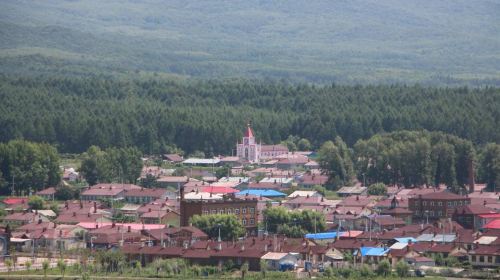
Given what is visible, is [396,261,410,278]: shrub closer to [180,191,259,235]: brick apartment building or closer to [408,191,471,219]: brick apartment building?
[180,191,259,235]: brick apartment building

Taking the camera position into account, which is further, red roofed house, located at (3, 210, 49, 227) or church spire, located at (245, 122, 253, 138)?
church spire, located at (245, 122, 253, 138)

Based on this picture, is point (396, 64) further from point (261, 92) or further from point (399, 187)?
point (399, 187)

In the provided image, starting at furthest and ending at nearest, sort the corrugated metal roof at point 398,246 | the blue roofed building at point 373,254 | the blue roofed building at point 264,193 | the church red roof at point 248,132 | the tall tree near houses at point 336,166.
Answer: the church red roof at point 248,132, the tall tree near houses at point 336,166, the blue roofed building at point 264,193, the corrugated metal roof at point 398,246, the blue roofed building at point 373,254

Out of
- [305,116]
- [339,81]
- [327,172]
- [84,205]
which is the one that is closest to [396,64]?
[339,81]

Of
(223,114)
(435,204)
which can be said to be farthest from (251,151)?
(435,204)

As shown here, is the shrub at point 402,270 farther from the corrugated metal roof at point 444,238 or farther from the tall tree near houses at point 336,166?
the tall tree near houses at point 336,166

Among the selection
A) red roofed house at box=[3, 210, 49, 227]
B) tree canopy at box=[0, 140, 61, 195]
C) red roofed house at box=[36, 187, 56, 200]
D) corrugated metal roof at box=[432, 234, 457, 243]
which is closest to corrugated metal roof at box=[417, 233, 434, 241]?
corrugated metal roof at box=[432, 234, 457, 243]

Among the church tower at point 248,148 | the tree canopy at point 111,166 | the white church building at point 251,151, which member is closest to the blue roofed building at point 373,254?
the tree canopy at point 111,166
